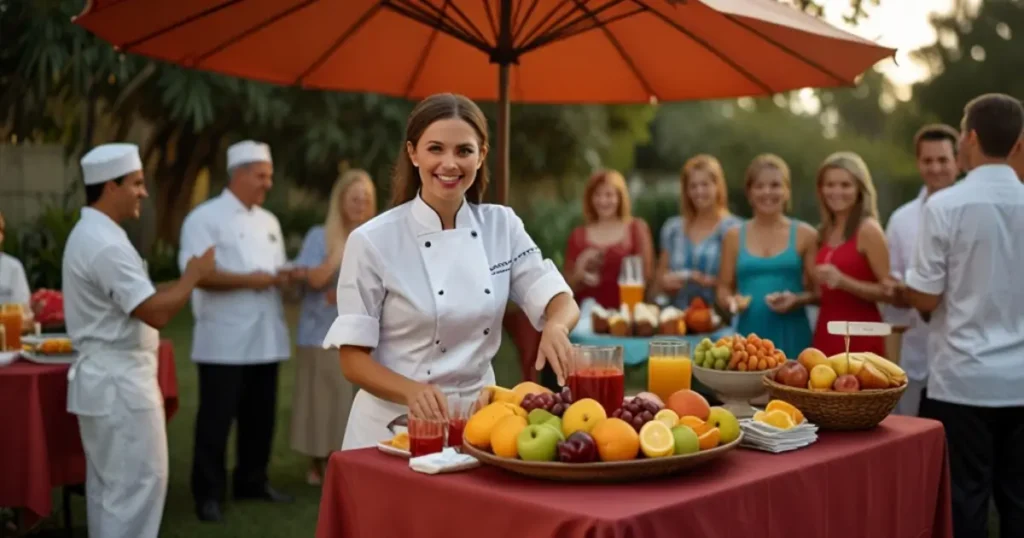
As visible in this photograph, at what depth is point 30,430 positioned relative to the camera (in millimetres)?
4590

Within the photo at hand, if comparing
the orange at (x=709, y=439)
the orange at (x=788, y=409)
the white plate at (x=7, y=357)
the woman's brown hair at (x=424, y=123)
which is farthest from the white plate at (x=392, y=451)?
the white plate at (x=7, y=357)

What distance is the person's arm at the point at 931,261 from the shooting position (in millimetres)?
3963

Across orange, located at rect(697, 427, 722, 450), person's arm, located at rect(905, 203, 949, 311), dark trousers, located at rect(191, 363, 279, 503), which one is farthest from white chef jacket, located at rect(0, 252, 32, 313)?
person's arm, located at rect(905, 203, 949, 311)

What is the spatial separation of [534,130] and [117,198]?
39.4ft

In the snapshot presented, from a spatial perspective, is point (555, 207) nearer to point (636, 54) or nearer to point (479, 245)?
point (636, 54)

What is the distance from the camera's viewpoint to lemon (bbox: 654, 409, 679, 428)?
2529 mm

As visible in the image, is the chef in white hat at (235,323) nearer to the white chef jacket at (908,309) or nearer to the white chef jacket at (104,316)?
the white chef jacket at (104,316)

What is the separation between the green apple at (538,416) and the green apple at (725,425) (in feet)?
1.33

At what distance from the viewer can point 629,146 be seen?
94.2 ft

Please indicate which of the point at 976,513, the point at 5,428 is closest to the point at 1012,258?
the point at 976,513

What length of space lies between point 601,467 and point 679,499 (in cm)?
18

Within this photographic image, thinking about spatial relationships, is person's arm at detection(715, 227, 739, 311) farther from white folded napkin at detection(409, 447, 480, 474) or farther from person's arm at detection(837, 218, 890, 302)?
white folded napkin at detection(409, 447, 480, 474)

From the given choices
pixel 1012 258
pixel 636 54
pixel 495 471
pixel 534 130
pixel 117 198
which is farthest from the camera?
pixel 534 130

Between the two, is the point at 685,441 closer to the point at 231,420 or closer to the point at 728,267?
the point at 728,267
